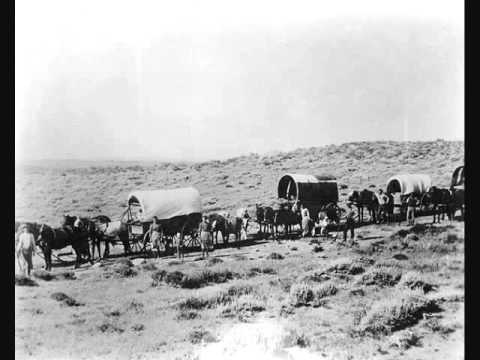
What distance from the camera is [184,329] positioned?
10156mm

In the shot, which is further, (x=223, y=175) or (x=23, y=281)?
(x=223, y=175)

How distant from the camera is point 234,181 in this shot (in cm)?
1222

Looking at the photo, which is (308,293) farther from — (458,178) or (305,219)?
(458,178)

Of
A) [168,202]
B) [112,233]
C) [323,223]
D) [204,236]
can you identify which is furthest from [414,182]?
[112,233]

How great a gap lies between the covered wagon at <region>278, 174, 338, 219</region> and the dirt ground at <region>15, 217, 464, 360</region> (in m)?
1.43

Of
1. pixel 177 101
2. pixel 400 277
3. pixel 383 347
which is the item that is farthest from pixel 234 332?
pixel 177 101

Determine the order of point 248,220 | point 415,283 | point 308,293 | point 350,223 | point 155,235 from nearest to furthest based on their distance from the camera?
1. point 308,293
2. point 415,283
3. point 155,235
4. point 350,223
5. point 248,220

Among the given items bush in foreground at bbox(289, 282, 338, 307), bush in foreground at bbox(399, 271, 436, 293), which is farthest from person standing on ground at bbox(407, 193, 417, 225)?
bush in foreground at bbox(289, 282, 338, 307)

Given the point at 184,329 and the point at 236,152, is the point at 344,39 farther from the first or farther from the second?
the point at 184,329

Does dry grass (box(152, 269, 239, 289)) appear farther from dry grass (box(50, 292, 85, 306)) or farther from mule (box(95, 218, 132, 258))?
dry grass (box(50, 292, 85, 306))

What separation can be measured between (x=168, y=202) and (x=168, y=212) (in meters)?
0.23

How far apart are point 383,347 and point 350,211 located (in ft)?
10.8

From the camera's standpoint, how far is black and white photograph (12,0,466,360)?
1023 cm

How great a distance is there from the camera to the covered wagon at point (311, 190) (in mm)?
11930
